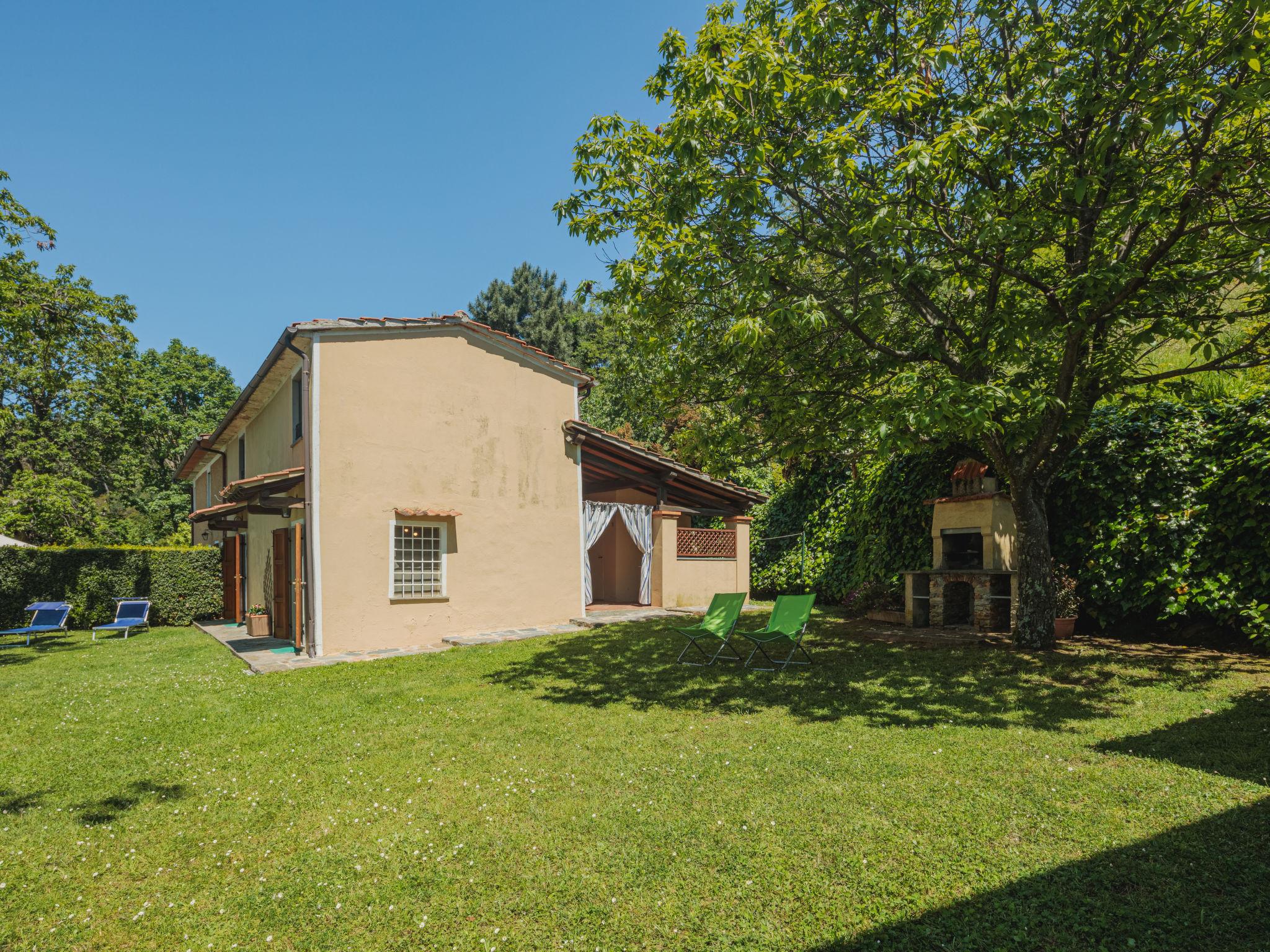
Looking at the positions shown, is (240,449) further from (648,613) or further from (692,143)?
(692,143)

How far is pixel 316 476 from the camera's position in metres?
10.8

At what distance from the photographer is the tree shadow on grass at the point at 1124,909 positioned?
269 centimetres

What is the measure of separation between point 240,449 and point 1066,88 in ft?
62.1

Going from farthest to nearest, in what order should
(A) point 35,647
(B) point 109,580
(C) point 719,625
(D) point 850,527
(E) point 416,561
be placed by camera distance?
(B) point 109,580, (D) point 850,527, (A) point 35,647, (E) point 416,561, (C) point 719,625

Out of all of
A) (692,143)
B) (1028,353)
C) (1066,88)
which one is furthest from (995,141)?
(692,143)

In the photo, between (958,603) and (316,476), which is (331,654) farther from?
(958,603)

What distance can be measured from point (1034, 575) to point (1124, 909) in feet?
21.9

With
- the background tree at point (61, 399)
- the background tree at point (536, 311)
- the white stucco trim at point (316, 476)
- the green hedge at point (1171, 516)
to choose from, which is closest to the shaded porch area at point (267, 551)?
the white stucco trim at point (316, 476)

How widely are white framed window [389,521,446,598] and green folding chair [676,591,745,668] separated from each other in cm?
496

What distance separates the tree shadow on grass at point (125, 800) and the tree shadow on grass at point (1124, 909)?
448 centimetres

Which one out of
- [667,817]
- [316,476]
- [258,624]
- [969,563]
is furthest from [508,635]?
[667,817]

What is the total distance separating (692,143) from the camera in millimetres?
6668

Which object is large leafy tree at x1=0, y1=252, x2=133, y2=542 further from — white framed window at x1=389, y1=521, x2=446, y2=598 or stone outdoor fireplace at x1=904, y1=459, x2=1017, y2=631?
stone outdoor fireplace at x1=904, y1=459, x2=1017, y2=631

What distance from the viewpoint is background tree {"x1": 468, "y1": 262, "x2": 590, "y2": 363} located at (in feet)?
121
